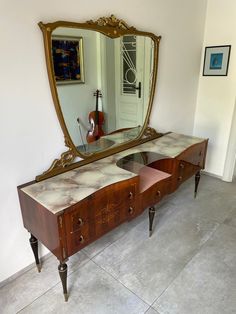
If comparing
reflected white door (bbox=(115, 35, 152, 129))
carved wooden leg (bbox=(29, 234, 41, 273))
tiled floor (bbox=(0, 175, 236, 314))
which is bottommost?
tiled floor (bbox=(0, 175, 236, 314))

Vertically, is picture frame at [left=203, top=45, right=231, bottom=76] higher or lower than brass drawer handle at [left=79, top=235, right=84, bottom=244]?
higher

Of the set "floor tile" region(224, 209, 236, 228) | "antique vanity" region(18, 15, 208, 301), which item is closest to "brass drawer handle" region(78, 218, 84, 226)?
"antique vanity" region(18, 15, 208, 301)

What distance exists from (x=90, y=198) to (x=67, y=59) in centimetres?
93

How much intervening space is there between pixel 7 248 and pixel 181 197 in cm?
186

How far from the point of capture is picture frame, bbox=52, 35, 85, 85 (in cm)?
154

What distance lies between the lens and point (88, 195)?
4.64 feet

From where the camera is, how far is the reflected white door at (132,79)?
2004mm

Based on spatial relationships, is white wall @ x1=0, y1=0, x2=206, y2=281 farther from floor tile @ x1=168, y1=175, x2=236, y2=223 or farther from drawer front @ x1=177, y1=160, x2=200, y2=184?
floor tile @ x1=168, y1=175, x2=236, y2=223

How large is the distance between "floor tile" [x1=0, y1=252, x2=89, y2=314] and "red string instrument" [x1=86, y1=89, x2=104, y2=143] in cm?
96

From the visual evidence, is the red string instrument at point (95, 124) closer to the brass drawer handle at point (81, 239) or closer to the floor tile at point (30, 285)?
the brass drawer handle at point (81, 239)

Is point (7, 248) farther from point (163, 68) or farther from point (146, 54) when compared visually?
point (163, 68)

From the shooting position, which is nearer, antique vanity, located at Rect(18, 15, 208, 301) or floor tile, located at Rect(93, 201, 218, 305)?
antique vanity, located at Rect(18, 15, 208, 301)

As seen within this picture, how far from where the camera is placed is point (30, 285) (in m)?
1.69

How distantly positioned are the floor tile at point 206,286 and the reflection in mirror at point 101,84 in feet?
3.75
